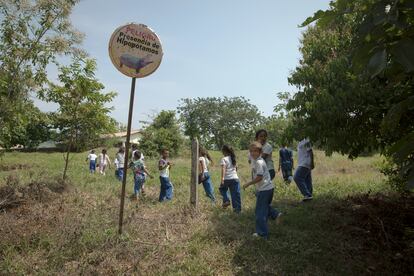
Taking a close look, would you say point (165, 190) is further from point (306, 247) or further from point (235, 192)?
point (306, 247)

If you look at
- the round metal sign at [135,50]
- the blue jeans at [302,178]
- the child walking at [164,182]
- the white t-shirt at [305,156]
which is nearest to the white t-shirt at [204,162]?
the child walking at [164,182]

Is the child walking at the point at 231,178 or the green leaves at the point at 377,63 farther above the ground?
the green leaves at the point at 377,63

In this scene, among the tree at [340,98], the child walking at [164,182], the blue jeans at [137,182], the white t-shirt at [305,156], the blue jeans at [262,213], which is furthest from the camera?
the blue jeans at [137,182]

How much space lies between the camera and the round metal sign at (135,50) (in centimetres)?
540

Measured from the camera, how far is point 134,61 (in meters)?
5.58

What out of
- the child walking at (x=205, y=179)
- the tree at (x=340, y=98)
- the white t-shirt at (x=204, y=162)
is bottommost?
the child walking at (x=205, y=179)

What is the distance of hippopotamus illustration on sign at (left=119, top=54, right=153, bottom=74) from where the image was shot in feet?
18.0

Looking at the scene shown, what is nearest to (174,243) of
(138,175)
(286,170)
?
(138,175)

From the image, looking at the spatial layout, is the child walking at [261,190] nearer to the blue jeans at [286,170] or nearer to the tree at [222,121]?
the blue jeans at [286,170]

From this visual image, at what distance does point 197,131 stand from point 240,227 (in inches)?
2247

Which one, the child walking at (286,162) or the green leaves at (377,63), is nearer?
the green leaves at (377,63)

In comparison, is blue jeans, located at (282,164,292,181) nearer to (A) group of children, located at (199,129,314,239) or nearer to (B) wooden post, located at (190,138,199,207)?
(A) group of children, located at (199,129,314,239)

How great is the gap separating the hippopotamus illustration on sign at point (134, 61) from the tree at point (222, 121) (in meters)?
55.8

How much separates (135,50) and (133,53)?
6 cm
